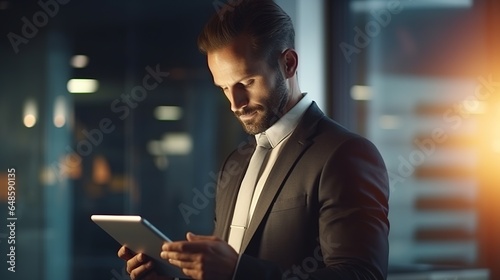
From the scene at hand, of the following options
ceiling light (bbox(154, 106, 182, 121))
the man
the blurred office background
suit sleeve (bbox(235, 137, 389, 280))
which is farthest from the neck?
ceiling light (bbox(154, 106, 182, 121))

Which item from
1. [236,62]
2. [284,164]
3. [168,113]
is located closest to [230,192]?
[284,164]

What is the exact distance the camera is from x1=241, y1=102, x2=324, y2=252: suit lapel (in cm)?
177

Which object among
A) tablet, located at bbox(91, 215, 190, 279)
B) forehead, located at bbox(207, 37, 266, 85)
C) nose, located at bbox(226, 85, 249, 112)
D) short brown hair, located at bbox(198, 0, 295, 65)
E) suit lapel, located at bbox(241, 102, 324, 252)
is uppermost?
short brown hair, located at bbox(198, 0, 295, 65)

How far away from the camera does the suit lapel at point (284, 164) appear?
177 cm

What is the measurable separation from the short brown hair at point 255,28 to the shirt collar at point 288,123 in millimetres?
132

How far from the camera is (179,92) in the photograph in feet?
15.1

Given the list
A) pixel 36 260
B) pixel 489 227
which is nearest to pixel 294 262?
Result: pixel 36 260

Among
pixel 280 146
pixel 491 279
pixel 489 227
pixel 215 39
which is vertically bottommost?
pixel 491 279

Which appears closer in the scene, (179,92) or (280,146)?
(280,146)

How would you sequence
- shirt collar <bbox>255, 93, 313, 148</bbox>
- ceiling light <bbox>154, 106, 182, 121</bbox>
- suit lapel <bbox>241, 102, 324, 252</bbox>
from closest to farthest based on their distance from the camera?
suit lapel <bbox>241, 102, 324, 252</bbox> < shirt collar <bbox>255, 93, 313, 148</bbox> < ceiling light <bbox>154, 106, 182, 121</bbox>

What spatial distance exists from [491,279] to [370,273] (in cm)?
302

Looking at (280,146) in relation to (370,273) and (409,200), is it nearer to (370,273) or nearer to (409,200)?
(370,273)

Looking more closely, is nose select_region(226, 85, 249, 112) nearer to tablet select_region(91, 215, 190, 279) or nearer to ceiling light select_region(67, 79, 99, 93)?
tablet select_region(91, 215, 190, 279)

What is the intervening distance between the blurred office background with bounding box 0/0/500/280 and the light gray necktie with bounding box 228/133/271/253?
2.34m
